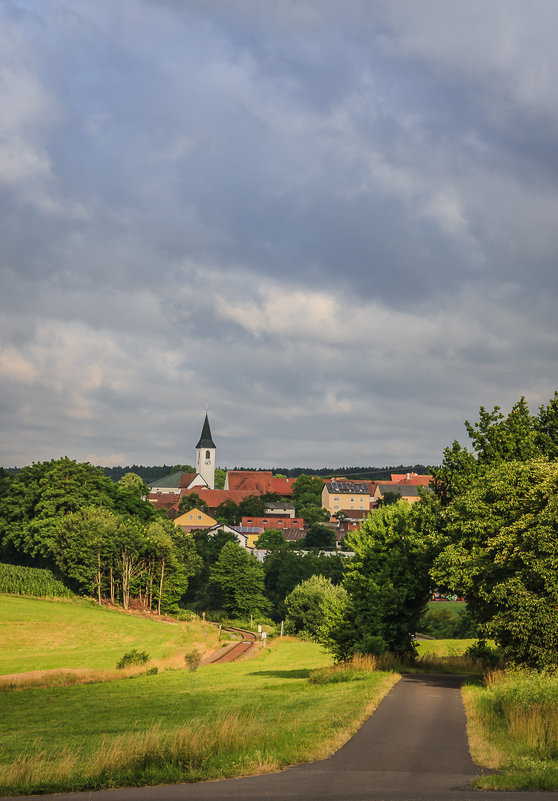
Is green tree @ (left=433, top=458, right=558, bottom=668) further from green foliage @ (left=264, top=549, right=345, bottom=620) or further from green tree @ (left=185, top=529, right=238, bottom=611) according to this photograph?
green foliage @ (left=264, top=549, right=345, bottom=620)

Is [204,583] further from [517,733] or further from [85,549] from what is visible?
[517,733]

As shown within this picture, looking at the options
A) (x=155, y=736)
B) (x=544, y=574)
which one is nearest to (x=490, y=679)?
(x=544, y=574)

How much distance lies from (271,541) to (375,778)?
145048 millimetres

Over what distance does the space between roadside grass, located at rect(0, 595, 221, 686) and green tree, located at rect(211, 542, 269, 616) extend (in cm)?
2153

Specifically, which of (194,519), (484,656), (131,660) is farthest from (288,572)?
(484,656)

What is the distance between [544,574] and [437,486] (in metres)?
13.3

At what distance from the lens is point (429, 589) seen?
3847cm

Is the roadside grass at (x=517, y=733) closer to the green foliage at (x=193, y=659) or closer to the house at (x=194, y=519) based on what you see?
the green foliage at (x=193, y=659)

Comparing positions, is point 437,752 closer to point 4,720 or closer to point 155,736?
point 155,736

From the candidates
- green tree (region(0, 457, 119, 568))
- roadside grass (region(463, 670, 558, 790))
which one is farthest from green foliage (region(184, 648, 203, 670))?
green tree (region(0, 457, 119, 568))

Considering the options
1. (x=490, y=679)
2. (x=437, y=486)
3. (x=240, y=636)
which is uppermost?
(x=437, y=486)

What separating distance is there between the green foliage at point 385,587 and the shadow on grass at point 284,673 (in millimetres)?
4135

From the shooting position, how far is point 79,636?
2800 inches

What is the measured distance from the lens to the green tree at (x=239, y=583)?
11050 cm
